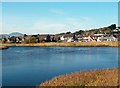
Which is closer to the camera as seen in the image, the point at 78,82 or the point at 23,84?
the point at 78,82

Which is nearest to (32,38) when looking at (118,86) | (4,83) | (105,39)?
(105,39)

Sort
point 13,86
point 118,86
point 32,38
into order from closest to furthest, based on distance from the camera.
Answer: point 118,86 → point 13,86 → point 32,38

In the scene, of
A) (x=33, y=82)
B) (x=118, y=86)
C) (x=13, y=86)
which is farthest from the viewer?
(x=33, y=82)

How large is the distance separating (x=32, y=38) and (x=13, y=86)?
120 metres

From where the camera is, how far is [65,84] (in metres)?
20.5

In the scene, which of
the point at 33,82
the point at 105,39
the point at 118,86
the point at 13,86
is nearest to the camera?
the point at 118,86

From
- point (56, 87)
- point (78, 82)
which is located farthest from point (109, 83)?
point (56, 87)

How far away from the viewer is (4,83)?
25.9 m

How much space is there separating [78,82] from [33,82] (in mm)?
6676

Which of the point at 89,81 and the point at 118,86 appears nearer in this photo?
the point at 118,86

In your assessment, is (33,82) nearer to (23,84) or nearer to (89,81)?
(23,84)

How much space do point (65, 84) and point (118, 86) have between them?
14.1 ft

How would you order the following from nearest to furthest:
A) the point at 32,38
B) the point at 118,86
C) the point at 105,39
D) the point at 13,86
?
the point at 118,86
the point at 13,86
the point at 32,38
the point at 105,39

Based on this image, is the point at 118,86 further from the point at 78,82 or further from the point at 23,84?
the point at 23,84
